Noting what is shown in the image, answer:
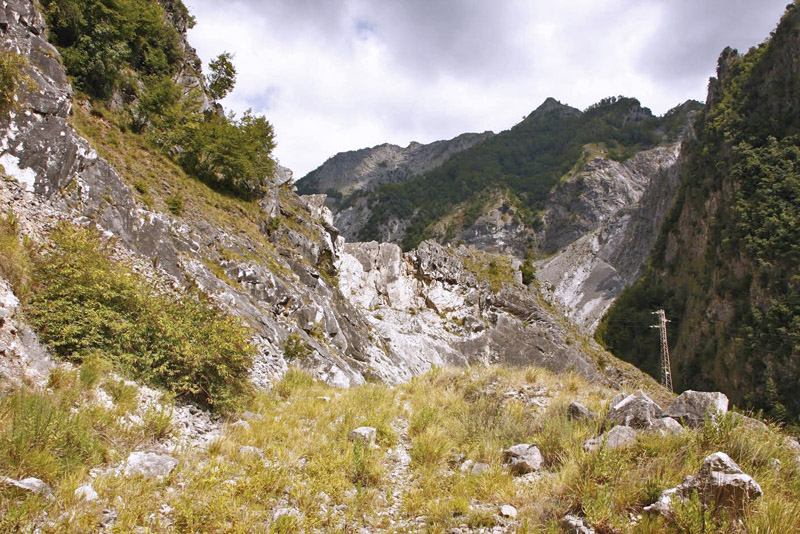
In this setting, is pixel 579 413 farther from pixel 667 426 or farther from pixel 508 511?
pixel 508 511

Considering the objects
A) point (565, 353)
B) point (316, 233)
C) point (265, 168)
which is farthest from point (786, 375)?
point (265, 168)

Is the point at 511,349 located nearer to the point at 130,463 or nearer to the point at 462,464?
the point at 462,464

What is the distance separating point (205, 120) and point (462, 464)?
20.1 metres

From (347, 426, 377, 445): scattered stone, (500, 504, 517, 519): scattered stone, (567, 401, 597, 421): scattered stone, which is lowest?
(347, 426, 377, 445): scattered stone

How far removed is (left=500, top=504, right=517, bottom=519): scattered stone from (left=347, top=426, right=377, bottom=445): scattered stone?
2.29 metres

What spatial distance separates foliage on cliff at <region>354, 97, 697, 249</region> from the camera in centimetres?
14238

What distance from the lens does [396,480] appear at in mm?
4977

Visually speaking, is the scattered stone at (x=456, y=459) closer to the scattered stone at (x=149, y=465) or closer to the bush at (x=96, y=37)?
the scattered stone at (x=149, y=465)

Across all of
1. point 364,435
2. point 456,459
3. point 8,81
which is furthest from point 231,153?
point 456,459

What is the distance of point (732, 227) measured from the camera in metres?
61.5

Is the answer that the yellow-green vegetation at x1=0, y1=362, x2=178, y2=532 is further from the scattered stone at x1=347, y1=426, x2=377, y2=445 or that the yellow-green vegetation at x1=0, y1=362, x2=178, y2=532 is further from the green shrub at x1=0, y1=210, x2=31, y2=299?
the scattered stone at x1=347, y1=426, x2=377, y2=445

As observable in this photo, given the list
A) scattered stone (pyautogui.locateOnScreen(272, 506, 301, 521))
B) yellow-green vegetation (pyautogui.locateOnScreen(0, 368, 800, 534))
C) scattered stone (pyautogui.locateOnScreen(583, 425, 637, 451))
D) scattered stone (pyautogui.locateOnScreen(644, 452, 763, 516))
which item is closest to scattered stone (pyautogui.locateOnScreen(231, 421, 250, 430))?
yellow-green vegetation (pyautogui.locateOnScreen(0, 368, 800, 534))

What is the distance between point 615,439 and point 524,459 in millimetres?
1091

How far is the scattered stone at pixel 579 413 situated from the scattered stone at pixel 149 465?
5.26 m
